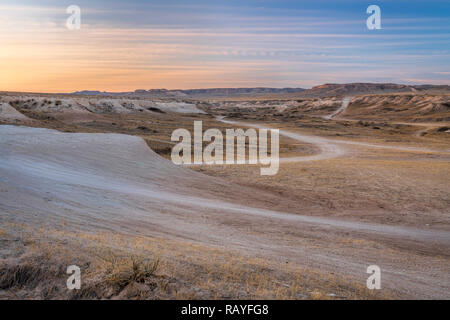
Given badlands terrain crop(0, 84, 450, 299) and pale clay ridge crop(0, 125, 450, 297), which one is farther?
pale clay ridge crop(0, 125, 450, 297)

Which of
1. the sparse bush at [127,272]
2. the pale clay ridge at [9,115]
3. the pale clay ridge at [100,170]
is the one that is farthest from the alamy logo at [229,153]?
the sparse bush at [127,272]

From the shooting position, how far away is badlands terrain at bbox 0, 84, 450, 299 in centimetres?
542

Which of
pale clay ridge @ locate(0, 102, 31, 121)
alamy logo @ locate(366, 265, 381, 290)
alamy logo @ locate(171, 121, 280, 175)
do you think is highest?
pale clay ridge @ locate(0, 102, 31, 121)

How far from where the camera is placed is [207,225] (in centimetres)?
1109

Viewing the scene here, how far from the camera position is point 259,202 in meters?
16.1

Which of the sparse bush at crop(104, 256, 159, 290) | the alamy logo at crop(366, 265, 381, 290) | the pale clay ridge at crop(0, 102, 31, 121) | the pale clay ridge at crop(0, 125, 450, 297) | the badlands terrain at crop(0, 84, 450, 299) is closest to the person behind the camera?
the sparse bush at crop(104, 256, 159, 290)

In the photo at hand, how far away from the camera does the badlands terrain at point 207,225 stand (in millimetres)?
5422

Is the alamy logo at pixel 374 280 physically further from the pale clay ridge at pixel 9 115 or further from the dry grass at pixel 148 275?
the pale clay ridge at pixel 9 115

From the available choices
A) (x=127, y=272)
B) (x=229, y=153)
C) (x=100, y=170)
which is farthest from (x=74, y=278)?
(x=229, y=153)

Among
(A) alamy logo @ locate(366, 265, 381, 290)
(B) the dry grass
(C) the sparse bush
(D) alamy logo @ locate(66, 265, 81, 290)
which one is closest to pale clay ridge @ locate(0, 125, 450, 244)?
(B) the dry grass

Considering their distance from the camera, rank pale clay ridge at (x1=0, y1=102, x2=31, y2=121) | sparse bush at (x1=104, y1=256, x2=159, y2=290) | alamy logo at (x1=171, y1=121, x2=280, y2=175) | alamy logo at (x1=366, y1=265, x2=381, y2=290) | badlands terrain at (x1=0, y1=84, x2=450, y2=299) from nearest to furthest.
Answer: sparse bush at (x1=104, y1=256, x2=159, y2=290) < badlands terrain at (x1=0, y1=84, x2=450, y2=299) < alamy logo at (x1=366, y1=265, x2=381, y2=290) < alamy logo at (x1=171, y1=121, x2=280, y2=175) < pale clay ridge at (x1=0, y1=102, x2=31, y2=121)

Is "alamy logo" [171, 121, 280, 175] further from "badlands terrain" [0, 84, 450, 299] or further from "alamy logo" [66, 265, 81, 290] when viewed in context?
"alamy logo" [66, 265, 81, 290]
